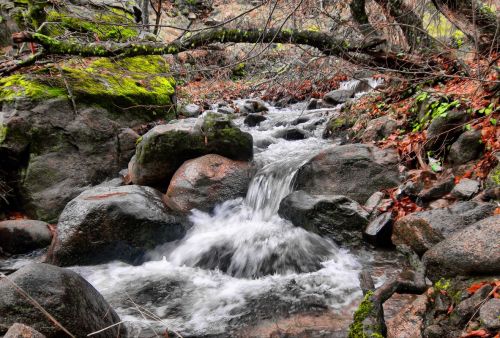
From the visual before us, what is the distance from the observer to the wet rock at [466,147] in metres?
4.56

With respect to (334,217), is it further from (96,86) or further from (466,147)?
(96,86)

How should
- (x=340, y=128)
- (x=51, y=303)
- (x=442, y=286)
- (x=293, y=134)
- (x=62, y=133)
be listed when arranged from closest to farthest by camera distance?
(x=442, y=286) → (x=51, y=303) → (x=62, y=133) → (x=340, y=128) → (x=293, y=134)

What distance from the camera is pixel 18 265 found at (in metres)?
5.25

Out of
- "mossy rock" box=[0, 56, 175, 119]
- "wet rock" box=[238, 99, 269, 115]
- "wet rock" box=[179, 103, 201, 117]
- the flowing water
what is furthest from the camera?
"wet rock" box=[238, 99, 269, 115]

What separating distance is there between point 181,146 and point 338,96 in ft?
21.6

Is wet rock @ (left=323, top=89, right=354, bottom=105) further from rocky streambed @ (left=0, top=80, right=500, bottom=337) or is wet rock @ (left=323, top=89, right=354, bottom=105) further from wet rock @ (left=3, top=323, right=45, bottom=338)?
wet rock @ (left=3, top=323, right=45, bottom=338)

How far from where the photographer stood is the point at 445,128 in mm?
5051

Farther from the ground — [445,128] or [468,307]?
[445,128]

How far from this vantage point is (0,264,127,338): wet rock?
270 centimetres

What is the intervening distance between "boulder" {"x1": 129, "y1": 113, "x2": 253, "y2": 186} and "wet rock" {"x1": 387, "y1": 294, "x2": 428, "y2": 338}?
4.67 meters

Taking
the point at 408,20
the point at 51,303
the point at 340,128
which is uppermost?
the point at 408,20

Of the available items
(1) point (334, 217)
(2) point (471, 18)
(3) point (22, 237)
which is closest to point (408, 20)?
(2) point (471, 18)

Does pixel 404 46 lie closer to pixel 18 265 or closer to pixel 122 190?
pixel 122 190

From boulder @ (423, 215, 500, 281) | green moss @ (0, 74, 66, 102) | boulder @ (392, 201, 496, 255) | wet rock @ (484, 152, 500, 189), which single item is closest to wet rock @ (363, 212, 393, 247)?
boulder @ (392, 201, 496, 255)
